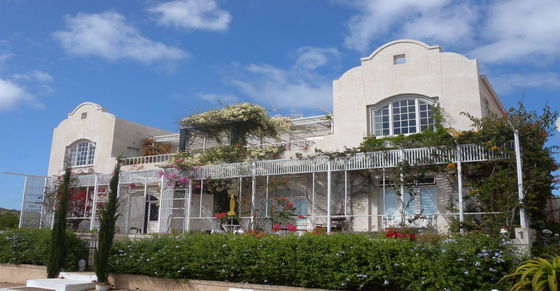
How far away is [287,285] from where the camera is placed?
1052 centimetres

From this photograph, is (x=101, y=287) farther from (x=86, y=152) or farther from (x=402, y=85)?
(x=86, y=152)

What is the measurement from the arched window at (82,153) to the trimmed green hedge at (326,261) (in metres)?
13.2

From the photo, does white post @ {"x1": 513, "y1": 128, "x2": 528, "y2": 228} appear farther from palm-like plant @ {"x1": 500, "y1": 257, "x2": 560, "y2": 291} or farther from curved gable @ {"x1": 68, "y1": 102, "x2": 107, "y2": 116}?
curved gable @ {"x1": 68, "y1": 102, "x2": 107, "y2": 116}

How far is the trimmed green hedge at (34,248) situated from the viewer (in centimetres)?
1405

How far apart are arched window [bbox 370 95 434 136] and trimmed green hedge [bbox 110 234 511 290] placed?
287 inches

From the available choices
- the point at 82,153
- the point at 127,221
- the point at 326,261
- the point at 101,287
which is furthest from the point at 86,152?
the point at 326,261

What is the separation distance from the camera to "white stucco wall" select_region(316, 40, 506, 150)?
1583 cm

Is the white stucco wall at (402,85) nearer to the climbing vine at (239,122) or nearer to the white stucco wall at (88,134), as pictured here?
the climbing vine at (239,122)

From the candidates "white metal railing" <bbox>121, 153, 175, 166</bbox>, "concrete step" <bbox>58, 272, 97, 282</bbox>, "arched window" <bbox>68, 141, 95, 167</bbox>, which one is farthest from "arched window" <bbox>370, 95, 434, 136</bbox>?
"arched window" <bbox>68, 141, 95, 167</bbox>

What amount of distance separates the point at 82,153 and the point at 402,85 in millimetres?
17136

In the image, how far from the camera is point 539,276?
762 cm

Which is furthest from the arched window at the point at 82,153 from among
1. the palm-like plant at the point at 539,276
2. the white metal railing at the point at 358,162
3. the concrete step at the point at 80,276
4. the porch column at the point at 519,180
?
the palm-like plant at the point at 539,276

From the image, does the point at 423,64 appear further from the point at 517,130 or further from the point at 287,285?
the point at 287,285

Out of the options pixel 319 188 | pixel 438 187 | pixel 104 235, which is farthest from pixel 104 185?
pixel 438 187
